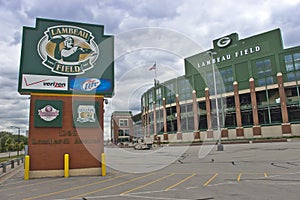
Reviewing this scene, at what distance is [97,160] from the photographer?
54.9 feet

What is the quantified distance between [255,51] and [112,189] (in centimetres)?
5107

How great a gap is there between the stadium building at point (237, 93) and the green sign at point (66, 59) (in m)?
26.7

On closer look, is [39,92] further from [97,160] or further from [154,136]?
[154,136]

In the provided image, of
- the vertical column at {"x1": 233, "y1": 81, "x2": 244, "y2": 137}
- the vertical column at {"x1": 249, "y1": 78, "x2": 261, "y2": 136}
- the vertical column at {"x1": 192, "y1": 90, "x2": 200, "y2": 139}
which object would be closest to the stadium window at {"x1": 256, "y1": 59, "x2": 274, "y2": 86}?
the vertical column at {"x1": 249, "y1": 78, "x2": 261, "y2": 136}

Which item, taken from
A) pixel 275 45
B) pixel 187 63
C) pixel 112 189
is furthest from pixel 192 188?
pixel 187 63

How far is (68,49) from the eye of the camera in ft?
59.1

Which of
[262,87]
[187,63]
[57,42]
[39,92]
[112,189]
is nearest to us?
[112,189]

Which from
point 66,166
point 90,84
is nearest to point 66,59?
point 90,84

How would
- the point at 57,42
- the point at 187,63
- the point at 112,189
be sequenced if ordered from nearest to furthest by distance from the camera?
the point at 112,189
the point at 57,42
the point at 187,63

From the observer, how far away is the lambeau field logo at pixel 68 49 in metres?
17.5

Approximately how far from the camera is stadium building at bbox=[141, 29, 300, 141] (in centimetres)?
4869

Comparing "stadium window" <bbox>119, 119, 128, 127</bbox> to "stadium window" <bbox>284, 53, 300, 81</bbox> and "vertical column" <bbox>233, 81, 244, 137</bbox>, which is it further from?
"stadium window" <bbox>284, 53, 300, 81</bbox>

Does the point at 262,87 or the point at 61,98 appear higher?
the point at 262,87

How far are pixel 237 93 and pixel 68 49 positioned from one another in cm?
4375
